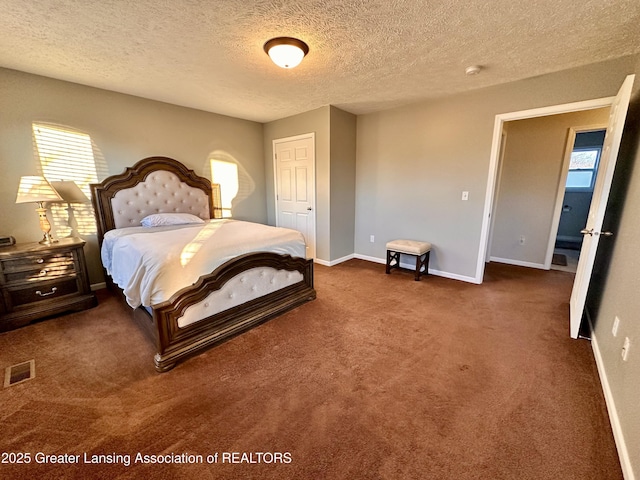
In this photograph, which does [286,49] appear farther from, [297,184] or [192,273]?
[297,184]

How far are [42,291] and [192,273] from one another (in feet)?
5.79

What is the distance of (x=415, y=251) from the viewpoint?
3496mm

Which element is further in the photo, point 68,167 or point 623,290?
point 68,167

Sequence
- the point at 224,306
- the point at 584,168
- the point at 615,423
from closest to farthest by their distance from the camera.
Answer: the point at 615,423 < the point at 224,306 < the point at 584,168

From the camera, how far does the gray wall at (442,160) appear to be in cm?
271

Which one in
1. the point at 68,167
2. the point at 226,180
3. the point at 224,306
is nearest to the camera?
the point at 224,306

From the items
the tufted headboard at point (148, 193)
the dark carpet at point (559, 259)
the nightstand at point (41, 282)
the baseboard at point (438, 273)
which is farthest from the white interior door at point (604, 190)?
the nightstand at point (41, 282)

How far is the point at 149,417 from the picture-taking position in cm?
149

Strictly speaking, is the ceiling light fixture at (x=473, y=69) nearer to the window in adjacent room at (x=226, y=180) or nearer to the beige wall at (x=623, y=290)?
the beige wall at (x=623, y=290)

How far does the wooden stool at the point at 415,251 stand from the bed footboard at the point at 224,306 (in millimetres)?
1480

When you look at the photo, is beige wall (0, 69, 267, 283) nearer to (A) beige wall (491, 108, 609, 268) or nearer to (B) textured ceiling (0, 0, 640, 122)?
(B) textured ceiling (0, 0, 640, 122)

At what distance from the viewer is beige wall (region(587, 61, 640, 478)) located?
50.6 inches

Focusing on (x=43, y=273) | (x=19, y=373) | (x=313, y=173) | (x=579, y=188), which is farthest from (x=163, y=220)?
(x=579, y=188)

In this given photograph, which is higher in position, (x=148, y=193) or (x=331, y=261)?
(x=148, y=193)
